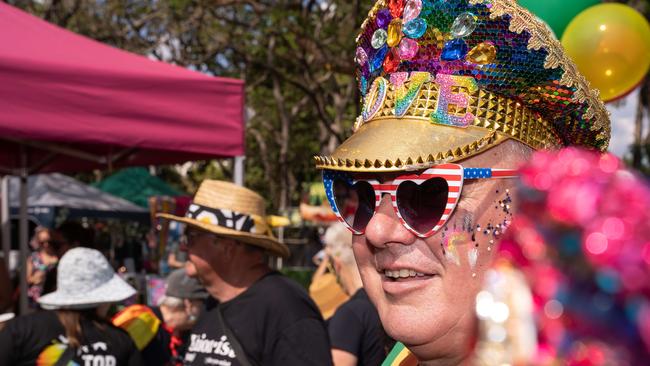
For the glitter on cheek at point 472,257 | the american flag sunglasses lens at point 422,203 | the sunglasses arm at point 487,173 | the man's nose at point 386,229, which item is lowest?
the glitter on cheek at point 472,257

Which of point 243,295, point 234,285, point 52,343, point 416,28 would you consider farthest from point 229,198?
point 416,28

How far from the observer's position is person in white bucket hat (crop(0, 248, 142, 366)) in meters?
3.42

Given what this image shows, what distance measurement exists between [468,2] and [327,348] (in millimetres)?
2016

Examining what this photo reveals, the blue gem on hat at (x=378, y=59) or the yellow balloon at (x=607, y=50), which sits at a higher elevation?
the yellow balloon at (x=607, y=50)

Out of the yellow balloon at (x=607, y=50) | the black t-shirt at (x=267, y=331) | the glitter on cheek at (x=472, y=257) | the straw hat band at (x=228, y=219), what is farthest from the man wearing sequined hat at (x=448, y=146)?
the straw hat band at (x=228, y=219)

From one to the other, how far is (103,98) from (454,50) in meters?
2.64

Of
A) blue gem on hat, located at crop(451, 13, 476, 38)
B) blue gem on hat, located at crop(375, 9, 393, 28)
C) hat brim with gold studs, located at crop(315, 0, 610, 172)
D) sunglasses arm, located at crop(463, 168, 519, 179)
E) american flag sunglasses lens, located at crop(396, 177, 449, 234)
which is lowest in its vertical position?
american flag sunglasses lens, located at crop(396, 177, 449, 234)

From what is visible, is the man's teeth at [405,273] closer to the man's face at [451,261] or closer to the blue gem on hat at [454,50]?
the man's face at [451,261]

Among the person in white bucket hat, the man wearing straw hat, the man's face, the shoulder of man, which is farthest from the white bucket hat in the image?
the man's face

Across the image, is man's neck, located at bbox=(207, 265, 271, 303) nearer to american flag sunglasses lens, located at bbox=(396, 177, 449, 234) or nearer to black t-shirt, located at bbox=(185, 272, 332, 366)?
black t-shirt, located at bbox=(185, 272, 332, 366)

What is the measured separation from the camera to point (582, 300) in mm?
477

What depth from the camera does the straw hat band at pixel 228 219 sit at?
3766 millimetres

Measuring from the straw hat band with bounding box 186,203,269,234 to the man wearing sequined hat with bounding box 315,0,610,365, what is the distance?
2.25 meters

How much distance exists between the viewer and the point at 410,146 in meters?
1.42
